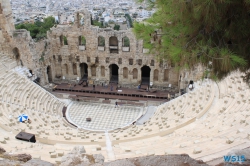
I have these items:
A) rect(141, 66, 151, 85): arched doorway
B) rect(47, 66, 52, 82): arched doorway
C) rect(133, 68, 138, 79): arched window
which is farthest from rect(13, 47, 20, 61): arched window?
rect(141, 66, 151, 85): arched doorway

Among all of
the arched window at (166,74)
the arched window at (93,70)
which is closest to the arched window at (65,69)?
the arched window at (93,70)

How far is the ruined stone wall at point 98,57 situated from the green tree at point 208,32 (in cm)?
1645

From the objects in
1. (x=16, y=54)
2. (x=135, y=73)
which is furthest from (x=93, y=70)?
(x=16, y=54)

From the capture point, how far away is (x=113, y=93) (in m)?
22.5

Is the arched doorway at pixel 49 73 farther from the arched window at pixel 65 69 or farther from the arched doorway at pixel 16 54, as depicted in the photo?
the arched doorway at pixel 16 54

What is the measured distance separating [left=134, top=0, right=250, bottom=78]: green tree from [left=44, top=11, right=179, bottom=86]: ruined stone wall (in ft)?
54.0

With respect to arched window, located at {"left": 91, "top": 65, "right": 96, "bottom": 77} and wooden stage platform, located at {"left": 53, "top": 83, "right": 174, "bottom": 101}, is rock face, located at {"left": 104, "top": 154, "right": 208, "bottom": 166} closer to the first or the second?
wooden stage platform, located at {"left": 53, "top": 83, "right": 174, "bottom": 101}

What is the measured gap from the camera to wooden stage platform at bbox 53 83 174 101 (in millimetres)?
21739

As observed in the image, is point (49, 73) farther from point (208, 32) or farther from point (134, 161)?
point (208, 32)

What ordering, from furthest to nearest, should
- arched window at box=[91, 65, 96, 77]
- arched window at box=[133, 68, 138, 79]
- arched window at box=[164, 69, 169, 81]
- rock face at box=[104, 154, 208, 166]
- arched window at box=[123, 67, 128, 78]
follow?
arched window at box=[91, 65, 96, 77] → arched window at box=[123, 67, 128, 78] → arched window at box=[133, 68, 138, 79] → arched window at box=[164, 69, 169, 81] → rock face at box=[104, 154, 208, 166]

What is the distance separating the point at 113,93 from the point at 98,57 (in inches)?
170

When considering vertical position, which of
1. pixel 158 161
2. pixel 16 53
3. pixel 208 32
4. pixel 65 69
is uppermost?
pixel 208 32

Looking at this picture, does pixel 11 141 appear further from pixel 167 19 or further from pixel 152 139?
pixel 167 19

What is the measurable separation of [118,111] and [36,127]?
25.0ft
